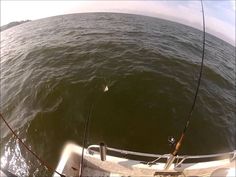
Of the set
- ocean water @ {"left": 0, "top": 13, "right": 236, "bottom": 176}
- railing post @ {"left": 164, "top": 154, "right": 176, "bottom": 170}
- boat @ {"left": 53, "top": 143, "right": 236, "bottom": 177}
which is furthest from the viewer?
ocean water @ {"left": 0, "top": 13, "right": 236, "bottom": 176}

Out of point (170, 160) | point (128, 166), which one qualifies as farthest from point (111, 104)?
point (170, 160)

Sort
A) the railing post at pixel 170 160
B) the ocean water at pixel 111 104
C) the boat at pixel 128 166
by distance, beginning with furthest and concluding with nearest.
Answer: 1. the ocean water at pixel 111 104
2. the boat at pixel 128 166
3. the railing post at pixel 170 160

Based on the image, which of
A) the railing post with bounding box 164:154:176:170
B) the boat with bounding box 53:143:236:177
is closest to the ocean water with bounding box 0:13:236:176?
the boat with bounding box 53:143:236:177

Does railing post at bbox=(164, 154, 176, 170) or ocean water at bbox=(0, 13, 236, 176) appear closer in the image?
railing post at bbox=(164, 154, 176, 170)

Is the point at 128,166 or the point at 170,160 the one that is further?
the point at 128,166

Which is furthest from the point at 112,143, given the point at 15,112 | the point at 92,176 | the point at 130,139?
the point at 15,112

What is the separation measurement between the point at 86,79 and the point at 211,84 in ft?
31.5

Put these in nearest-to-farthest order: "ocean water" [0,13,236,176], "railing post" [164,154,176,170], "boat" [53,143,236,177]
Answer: "railing post" [164,154,176,170], "boat" [53,143,236,177], "ocean water" [0,13,236,176]

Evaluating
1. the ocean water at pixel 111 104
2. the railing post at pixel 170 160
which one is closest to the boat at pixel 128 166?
the railing post at pixel 170 160

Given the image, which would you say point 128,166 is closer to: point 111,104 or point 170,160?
point 170,160

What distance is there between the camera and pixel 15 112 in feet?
35.3

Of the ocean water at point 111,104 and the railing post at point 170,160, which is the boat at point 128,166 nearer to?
the railing post at point 170,160

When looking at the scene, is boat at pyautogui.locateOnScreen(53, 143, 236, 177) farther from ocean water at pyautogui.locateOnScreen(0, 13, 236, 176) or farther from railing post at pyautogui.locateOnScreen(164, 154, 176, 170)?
ocean water at pyautogui.locateOnScreen(0, 13, 236, 176)

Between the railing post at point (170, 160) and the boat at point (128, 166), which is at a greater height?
the railing post at point (170, 160)
